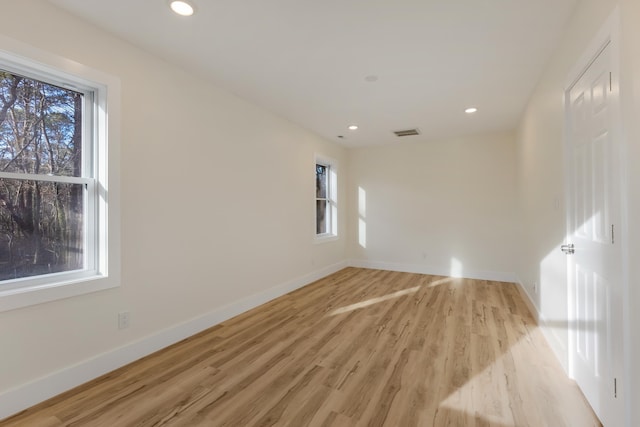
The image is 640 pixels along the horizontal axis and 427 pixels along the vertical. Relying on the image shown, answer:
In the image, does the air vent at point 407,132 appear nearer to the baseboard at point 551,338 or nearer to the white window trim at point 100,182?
the baseboard at point 551,338

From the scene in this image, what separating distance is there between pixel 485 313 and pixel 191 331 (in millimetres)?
3194

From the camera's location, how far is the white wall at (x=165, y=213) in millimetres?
1811

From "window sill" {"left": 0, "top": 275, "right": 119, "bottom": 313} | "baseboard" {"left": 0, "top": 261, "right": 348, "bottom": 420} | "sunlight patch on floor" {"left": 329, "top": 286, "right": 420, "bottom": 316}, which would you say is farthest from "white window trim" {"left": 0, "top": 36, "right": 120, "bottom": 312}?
"sunlight patch on floor" {"left": 329, "top": 286, "right": 420, "bottom": 316}

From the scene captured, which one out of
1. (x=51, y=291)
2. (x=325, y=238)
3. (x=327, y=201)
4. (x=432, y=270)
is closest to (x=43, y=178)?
(x=51, y=291)

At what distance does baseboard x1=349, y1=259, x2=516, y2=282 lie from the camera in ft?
15.7

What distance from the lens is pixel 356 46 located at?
229 cm

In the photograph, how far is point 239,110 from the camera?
3324 mm

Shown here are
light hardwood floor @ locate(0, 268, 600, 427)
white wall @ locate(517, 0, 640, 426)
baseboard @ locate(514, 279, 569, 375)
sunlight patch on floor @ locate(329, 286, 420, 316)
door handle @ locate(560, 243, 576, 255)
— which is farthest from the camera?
sunlight patch on floor @ locate(329, 286, 420, 316)

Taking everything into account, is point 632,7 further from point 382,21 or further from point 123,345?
point 123,345

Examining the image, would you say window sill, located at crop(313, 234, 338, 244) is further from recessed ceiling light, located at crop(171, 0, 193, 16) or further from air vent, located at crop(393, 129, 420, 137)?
recessed ceiling light, located at crop(171, 0, 193, 16)

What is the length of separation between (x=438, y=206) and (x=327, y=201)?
205cm

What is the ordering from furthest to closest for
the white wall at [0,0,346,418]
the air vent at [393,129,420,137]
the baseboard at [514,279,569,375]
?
1. the air vent at [393,129,420,137]
2. the baseboard at [514,279,569,375]
3. the white wall at [0,0,346,418]

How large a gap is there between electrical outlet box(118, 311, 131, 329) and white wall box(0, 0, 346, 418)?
0.10 ft

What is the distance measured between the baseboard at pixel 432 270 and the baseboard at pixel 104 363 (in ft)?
9.66
